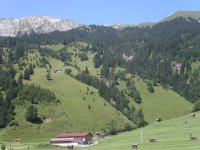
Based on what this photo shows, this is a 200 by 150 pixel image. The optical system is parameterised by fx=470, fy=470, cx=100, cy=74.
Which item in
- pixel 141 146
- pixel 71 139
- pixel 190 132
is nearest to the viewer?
pixel 141 146

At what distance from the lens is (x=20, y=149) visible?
163m

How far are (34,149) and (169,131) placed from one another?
45625 mm

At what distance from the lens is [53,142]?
7648 inches

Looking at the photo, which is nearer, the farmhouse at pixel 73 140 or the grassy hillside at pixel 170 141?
the grassy hillside at pixel 170 141

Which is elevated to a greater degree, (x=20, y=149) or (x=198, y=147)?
(x=198, y=147)

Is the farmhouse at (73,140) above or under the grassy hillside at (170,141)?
under

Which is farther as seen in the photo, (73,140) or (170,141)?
(73,140)

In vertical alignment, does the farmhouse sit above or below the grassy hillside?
below

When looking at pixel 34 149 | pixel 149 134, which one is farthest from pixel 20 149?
pixel 149 134

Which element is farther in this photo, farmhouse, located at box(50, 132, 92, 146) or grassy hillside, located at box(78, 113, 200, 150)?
farmhouse, located at box(50, 132, 92, 146)

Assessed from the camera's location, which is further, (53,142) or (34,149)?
(53,142)

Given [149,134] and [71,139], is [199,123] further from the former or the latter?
[71,139]

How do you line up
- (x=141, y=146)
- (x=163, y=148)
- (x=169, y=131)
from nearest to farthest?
(x=163, y=148), (x=141, y=146), (x=169, y=131)

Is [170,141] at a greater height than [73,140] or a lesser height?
greater
